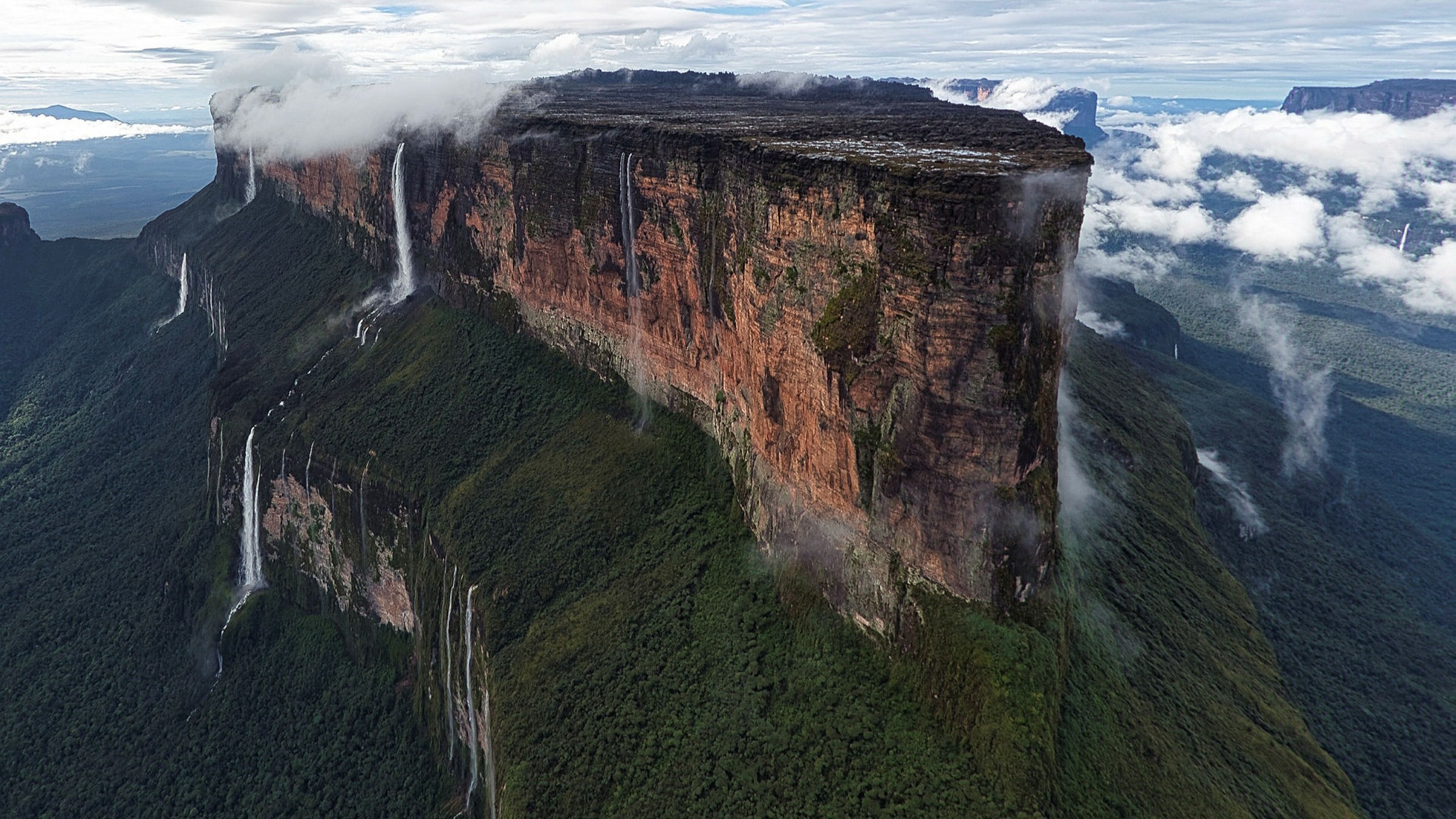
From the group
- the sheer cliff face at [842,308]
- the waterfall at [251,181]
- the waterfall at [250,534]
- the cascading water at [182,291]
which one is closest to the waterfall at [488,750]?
the sheer cliff face at [842,308]

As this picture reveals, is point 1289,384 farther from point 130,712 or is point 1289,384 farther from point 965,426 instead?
point 130,712

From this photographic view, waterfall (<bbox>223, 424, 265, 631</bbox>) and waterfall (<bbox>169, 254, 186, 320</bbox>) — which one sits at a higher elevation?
waterfall (<bbox>169, 254, 186, 320</bbox>)

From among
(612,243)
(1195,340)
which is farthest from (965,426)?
(1195,340)

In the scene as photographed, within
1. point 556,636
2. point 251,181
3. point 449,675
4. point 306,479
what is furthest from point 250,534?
point 251,181

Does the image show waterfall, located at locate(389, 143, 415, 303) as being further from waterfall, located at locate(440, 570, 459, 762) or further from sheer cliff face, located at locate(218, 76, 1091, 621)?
waterfall, located at locate(440, 570, 459, 762)

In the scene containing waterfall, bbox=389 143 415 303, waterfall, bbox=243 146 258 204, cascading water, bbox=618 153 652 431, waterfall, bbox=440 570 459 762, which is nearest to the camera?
waterfall, bbox=440 570 459 762

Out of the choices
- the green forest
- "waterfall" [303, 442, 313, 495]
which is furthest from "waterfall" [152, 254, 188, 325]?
"waterfall" [303, 442, 313, 495]

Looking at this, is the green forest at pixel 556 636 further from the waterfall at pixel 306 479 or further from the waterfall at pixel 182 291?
the waterfall at pixel 182 291
